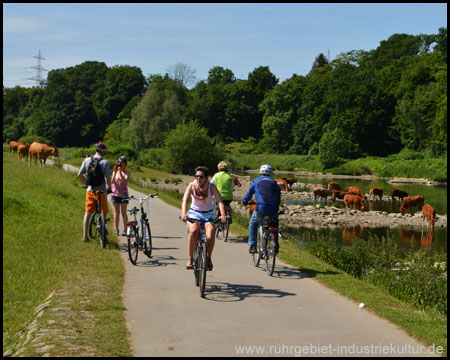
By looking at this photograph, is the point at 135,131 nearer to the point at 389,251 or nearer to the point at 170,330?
the point at 389,251

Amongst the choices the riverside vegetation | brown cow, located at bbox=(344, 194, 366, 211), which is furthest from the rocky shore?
the riverside vegetation

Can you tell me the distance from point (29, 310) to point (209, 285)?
2.83 metres

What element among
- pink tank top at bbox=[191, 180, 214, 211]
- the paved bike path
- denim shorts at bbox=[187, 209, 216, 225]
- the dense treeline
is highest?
the dense treeline

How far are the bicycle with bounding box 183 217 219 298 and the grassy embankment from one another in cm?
124

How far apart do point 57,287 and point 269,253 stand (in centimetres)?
388

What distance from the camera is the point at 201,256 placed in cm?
854

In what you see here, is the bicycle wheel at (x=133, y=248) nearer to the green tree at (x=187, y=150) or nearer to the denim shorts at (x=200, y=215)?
the denim shorts at (x=200, y=215)

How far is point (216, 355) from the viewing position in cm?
568

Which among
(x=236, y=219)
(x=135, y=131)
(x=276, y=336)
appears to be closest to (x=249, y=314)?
(x=276, y=336)

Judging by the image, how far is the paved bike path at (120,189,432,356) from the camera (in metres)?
6.04

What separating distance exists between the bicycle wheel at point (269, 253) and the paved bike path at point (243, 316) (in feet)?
0.68

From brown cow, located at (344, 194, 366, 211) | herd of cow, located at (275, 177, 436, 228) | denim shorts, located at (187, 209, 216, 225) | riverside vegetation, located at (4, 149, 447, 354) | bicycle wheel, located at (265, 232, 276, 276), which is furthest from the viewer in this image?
brown cow, located at (344, 194, 366, 211)

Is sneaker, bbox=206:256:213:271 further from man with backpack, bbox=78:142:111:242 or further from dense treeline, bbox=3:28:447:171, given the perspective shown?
dense treeline, bbox=3:28:447:171

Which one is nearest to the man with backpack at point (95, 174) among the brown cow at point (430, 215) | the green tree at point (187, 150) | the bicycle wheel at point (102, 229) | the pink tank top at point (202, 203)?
the bicycle wheel at point (102, 229)
